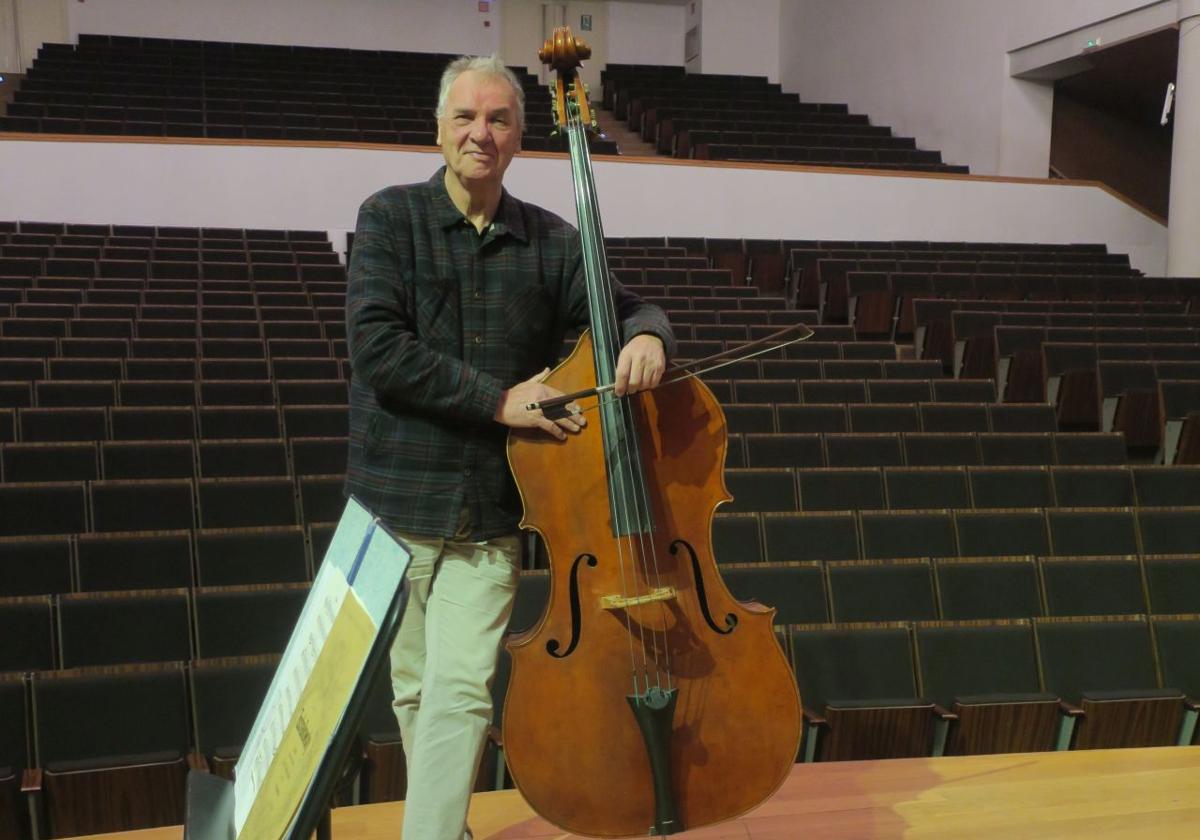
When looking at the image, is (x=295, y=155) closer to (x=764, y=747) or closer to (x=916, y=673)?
(x=916, y=673)

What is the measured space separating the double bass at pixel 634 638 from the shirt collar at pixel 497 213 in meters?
0.05

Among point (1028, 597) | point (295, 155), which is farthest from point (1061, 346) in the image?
point (295, 155)

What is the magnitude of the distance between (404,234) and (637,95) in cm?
616

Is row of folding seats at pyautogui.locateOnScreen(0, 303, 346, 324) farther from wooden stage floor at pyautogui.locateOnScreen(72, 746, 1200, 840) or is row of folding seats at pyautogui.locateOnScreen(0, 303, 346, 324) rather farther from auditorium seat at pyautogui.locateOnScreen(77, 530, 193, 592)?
wooden stage floor at pyautogui.locateOnScreen(72, 746, 1200, 840)

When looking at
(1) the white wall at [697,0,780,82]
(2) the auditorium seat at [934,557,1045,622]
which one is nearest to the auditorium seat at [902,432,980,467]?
(2) the auditorium seat at [934,557,1045,622]

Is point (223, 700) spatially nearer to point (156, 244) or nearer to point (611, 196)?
point (156, 244)

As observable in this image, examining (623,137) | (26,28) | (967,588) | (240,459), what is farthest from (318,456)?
(26,28)

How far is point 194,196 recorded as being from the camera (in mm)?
4656

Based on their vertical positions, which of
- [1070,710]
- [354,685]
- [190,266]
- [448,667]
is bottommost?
[1070,710]

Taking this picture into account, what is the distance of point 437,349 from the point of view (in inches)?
30.6

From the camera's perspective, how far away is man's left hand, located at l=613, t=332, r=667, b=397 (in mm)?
741

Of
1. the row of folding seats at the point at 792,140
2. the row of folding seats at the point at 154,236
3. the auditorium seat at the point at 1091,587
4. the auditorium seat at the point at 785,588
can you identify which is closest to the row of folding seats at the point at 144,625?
the auditorium seat at the point at 785,588

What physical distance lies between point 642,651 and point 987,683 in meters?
0.78

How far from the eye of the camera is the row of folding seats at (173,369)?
2.37m
